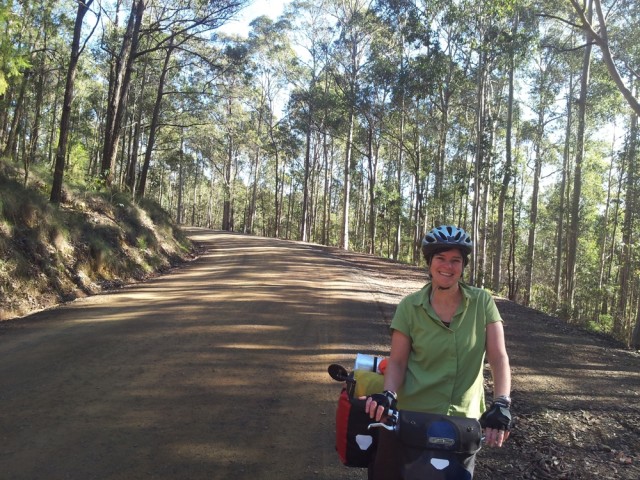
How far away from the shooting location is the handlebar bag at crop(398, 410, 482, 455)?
6.51 feet

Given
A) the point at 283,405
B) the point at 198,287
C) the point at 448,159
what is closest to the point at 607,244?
the point at 448,159

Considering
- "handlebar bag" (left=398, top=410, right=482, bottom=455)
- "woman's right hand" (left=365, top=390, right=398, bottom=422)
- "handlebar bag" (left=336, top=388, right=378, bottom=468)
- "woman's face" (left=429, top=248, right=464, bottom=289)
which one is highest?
"woman's face" (left=429, top=248, right=464, bottom=289)

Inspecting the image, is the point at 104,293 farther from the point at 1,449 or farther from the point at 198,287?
the point at 1,449

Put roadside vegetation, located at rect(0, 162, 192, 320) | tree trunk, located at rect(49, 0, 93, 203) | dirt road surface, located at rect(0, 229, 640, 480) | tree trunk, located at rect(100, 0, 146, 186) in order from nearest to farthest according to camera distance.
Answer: dirt road surface, located at rect(0, 229, 640, 480), roadside vegetation, located at rect(0, 162, 192, 320), tree trunk, located at rect(49, 0, 93, 203), tree trunk, located at rect(100, 0, 146, 186)

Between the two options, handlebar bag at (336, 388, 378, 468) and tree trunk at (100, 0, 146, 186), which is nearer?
handlebar bag at (336, 388, 378, 468)

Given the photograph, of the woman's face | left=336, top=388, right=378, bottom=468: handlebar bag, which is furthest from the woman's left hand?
the woman's face

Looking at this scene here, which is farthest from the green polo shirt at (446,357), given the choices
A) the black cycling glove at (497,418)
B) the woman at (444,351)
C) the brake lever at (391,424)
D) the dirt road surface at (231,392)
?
the dirt road surface at (231,392)

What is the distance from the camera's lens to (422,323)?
2.36 m

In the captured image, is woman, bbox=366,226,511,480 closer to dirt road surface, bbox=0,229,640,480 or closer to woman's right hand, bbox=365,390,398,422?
woman's right hand, bbox=365,390,398,422

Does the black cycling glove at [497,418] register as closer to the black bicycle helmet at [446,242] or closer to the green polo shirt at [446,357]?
the green polo shirt at [446,357]

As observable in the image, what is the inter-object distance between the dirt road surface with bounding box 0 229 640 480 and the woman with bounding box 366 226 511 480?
1.64 meters

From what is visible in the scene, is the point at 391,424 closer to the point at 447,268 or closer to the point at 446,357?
the point at 446,357

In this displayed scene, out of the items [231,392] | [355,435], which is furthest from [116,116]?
[355,435]

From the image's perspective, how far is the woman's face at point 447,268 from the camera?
2412 millimetres
